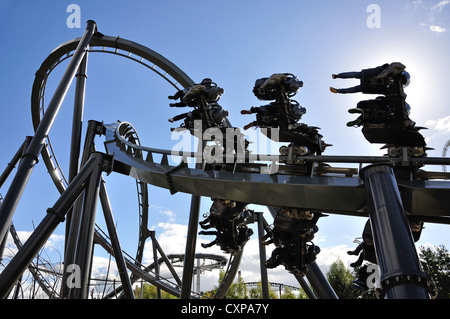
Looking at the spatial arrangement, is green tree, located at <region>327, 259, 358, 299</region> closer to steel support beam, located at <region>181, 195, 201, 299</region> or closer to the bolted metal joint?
steel support beam, located at <region>181, 195, 201, 299</region>

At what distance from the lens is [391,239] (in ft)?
10.9

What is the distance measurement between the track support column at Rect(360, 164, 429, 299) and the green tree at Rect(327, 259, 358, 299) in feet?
88.7

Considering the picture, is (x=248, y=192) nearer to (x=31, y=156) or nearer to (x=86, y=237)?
(x=86, y=237)

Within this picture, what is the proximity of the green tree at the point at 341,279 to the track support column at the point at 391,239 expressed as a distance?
27027 millimetres

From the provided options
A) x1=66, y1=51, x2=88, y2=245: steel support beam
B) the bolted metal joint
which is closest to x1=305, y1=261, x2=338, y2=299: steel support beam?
the bolted metal joint

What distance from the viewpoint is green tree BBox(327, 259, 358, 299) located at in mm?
28781

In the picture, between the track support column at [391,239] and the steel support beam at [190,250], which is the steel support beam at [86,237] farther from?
the track support column at [391,239]

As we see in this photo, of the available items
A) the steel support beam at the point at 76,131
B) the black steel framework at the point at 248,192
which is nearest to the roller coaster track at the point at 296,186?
the black steel framework at the point at 248,192

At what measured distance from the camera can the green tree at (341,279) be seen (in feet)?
94.4

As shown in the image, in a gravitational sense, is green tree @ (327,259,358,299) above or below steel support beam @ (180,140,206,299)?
above

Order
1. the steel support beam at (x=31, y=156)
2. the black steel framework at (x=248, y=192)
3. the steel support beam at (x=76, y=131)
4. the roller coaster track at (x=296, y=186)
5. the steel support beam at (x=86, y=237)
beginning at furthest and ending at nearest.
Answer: the steel support beam at (x=76, y=131)
the steel support beam at (x=31, y=156)
the steel support beam at (x=86, y=237)
the roller coaster track at (x=296, y=186)
the black steel framework at (x=248, y=192)
